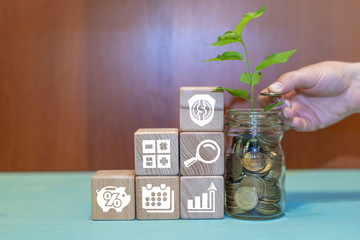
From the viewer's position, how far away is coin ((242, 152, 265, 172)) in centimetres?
86

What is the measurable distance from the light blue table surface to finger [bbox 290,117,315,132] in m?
0.17

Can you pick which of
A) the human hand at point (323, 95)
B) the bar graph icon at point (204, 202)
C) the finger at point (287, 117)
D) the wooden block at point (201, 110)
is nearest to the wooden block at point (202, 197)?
the bar graph icon at point (204, 202)

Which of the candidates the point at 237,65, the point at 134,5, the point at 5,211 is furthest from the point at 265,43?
the point at 5,211

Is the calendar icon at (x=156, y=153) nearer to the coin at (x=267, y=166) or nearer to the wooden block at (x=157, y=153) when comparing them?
the wooden block at (x=157, y=153)

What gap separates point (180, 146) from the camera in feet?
2.91

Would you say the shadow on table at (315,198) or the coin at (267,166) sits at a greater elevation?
the coin at (267,166)

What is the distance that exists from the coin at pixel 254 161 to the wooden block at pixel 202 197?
0.06 meters

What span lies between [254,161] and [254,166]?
1cm

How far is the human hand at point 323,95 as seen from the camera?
3.82 feet

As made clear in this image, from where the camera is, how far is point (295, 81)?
1.10 metres

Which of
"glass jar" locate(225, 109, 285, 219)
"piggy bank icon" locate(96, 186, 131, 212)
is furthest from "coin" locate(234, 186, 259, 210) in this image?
"piggy bank icon" locate(96, 186, 131, 212)

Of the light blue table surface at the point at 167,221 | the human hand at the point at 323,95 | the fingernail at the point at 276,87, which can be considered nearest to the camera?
the light blue table surface at the point at 167,221

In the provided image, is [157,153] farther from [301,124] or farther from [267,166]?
[301,124]

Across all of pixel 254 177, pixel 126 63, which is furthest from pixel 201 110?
pixel 126 63
